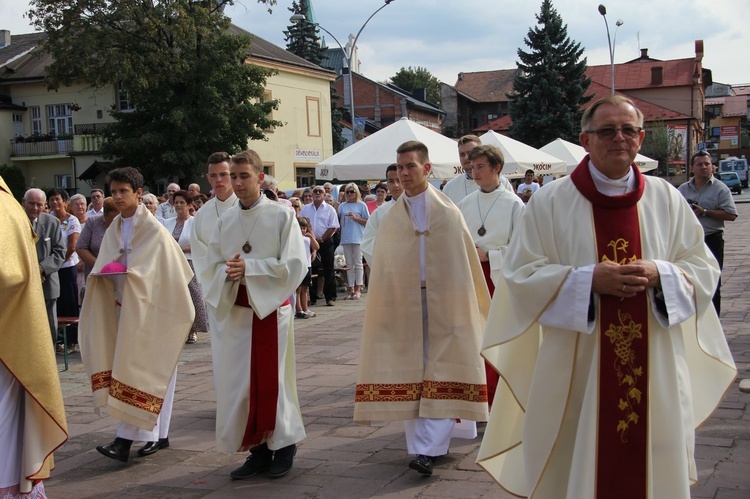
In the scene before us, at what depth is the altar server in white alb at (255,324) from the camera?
5.55 m

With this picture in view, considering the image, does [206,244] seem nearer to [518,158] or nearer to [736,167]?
[518,158]

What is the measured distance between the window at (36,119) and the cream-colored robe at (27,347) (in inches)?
1566

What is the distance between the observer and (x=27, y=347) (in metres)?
4.18

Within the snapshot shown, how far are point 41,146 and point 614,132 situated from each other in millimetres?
40509

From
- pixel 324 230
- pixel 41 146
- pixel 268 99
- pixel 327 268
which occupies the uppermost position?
pixel 268 99

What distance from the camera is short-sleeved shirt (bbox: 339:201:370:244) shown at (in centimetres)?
1508

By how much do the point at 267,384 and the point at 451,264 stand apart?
55.4 inches

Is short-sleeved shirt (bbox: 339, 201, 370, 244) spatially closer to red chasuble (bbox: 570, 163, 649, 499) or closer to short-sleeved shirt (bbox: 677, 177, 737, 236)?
short-sleeved shirt (bbox: 677, 177, 737, 236)

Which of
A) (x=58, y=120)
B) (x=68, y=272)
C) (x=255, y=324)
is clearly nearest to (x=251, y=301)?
(x=255, y=324)

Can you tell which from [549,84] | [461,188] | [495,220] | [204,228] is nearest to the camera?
[495,220]

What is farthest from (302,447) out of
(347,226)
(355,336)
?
(347,226)

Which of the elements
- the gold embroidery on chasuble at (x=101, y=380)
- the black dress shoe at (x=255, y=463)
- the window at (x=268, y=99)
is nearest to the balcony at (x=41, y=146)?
the window at (x=268, y=99)

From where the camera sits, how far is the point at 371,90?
68.4 meters

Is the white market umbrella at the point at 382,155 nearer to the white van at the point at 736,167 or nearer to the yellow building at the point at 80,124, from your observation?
the yellow building at the point at 80,124
